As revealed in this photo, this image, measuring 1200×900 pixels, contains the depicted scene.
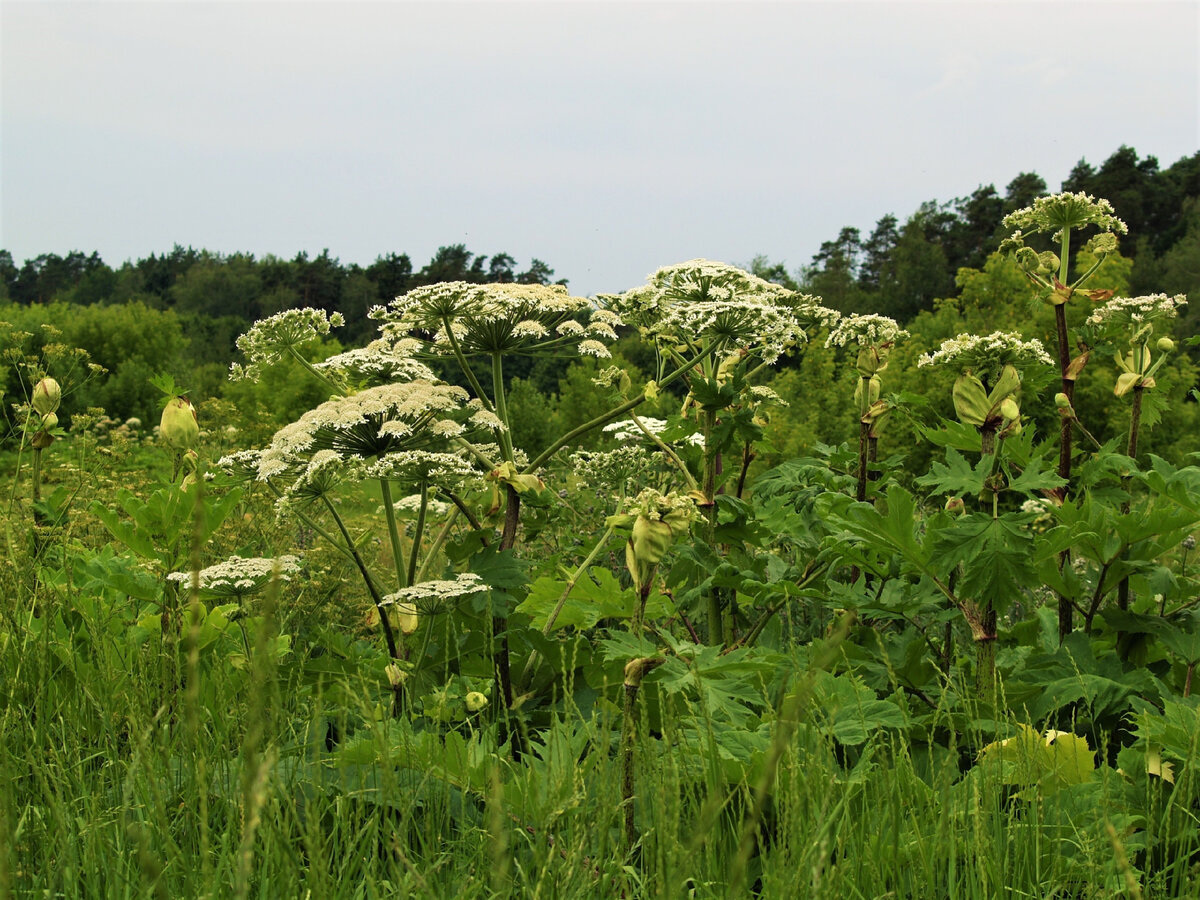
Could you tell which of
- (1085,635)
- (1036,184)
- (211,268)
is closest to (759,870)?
(1085,635)

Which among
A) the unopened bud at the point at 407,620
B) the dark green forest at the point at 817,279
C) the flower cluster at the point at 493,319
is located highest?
the dark green forest at the point at 817,279

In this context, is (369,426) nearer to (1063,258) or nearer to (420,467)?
(420,467)

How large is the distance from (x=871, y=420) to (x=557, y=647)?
1.64 m

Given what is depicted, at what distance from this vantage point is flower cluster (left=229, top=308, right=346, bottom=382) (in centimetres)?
312

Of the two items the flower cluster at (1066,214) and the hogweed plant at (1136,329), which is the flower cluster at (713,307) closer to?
the flower cluster at (1066,214)

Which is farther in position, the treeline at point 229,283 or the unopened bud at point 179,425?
the treeline at point 229,283

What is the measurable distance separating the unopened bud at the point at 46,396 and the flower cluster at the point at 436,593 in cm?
186

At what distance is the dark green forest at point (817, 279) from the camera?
3009cm

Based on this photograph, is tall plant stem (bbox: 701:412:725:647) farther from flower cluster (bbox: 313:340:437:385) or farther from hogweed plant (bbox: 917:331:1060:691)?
flower cluster (bbox: 313:340:437:385)

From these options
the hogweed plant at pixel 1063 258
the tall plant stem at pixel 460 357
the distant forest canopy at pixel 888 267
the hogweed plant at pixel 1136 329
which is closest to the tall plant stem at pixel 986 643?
the hogweed plant at pixel 1063 258

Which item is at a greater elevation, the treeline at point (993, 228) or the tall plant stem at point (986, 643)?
the treeline at point (993, 228)

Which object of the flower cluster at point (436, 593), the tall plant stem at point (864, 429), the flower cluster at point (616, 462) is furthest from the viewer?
the flower cluster at point (616, 462)

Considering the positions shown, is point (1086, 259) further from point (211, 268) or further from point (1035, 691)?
point (211, 268)

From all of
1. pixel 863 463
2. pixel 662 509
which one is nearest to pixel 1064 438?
pixel 863 463
